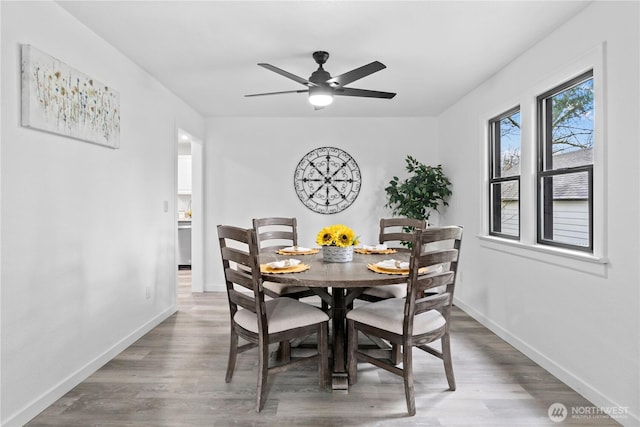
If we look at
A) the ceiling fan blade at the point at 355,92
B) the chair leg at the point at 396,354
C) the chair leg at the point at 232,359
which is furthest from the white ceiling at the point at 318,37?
the chair leg at the point at 396,354

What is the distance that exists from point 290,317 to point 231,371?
2.02 ft

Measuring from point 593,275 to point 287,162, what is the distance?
142 inches

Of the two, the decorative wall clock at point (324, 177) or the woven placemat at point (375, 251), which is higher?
the decorative wall clock at point (324, 177)

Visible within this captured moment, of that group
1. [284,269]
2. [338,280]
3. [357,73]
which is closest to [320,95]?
[357,73]

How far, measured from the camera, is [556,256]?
2.43 metres

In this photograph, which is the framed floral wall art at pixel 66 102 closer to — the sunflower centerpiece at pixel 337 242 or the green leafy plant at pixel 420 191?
the sunflower centerpiece at pixel 337 242

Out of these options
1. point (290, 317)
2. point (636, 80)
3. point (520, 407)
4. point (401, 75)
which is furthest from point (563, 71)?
point (290, 317)

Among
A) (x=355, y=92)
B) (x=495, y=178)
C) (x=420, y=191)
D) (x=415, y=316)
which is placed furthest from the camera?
(x=420, y=191)

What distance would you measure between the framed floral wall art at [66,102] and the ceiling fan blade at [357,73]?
162cm

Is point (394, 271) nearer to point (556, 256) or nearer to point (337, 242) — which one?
point (337, 242)

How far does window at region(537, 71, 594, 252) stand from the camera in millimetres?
2301

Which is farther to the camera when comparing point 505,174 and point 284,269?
point 505,174

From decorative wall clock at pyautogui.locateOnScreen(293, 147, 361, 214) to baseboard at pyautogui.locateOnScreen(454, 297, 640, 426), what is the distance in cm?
231

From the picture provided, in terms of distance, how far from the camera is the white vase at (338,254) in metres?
2.53
